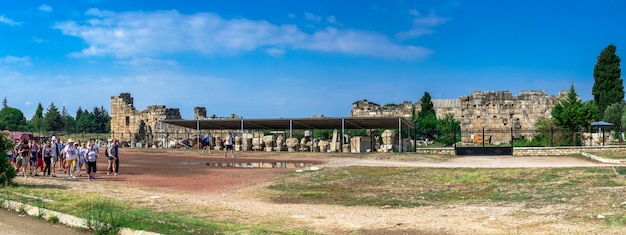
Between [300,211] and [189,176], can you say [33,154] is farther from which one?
[300,211]

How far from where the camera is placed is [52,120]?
114000mm

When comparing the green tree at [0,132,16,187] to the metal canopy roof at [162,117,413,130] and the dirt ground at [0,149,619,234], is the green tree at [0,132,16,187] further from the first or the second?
the metal canopy roof at [162,117,413,130]

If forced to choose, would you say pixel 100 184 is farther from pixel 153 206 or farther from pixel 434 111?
pixel 434 111

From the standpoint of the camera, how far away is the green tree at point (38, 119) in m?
115

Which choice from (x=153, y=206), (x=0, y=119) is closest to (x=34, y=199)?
(x=153, y=206)

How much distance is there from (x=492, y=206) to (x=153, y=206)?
8269mm

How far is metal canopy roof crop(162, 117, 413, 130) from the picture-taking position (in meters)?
37.8

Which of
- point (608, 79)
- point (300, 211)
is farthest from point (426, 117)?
point (300, 211)

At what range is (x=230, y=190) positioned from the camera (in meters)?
18.6

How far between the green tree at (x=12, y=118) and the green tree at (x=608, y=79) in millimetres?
95764

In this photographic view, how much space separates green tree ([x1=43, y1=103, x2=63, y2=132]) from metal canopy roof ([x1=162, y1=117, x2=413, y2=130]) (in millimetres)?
78262

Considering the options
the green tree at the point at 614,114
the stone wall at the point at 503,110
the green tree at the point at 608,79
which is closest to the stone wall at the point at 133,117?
the stone wall at the point at 503,110

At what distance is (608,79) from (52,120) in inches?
3898

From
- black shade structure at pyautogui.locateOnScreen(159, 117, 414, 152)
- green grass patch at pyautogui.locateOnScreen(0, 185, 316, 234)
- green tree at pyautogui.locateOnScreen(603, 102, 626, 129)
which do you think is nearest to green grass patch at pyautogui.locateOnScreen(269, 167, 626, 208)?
green grass patch at pyautogui.locateOnScreen(0, 185, 316, 234)
